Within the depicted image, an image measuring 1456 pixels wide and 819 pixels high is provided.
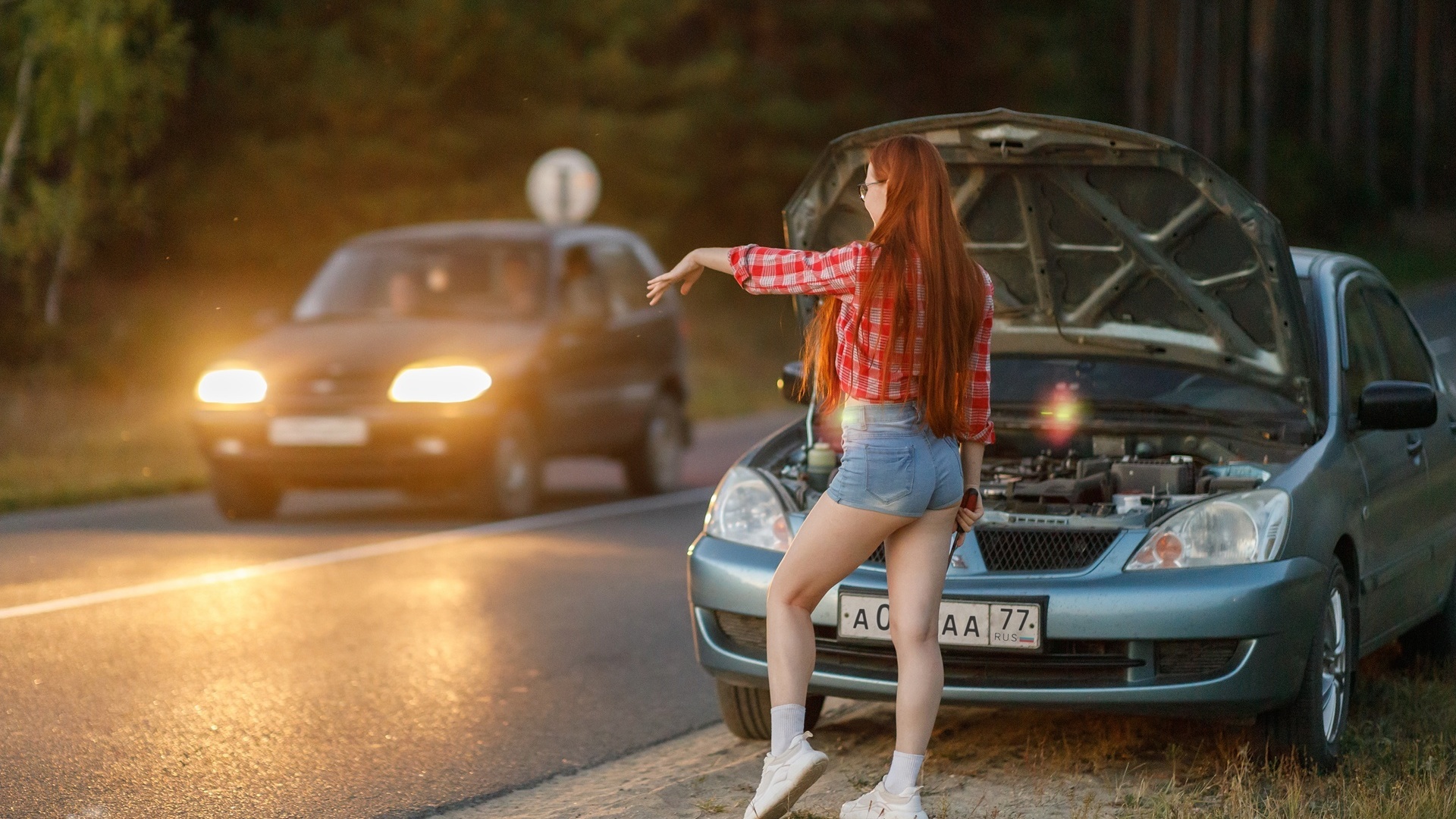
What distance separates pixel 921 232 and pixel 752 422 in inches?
700

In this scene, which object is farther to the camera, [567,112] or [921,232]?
[567,112]

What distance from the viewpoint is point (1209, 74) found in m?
65.7

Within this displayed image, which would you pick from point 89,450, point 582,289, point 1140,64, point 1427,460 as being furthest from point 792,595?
point 1140,64

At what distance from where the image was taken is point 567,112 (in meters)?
32.7

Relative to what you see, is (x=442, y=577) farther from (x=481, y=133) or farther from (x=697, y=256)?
(x=481, y=133)

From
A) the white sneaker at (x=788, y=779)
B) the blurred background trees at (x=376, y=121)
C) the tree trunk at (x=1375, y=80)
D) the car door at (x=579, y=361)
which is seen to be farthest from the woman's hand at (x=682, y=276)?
the tree trunk at (x=1375, y=80)

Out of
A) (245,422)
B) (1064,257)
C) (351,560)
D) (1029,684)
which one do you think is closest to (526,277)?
(245,422)

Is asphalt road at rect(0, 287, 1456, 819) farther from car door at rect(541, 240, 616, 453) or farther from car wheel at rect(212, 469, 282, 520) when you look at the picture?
car door at rect(541, 240, 616, 453)

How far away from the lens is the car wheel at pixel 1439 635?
732cm

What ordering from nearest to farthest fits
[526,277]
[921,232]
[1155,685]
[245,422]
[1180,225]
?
1. [921,232]
2. [1155,685]
3. [1180,225]
4. [245,422]
5. [526,277]

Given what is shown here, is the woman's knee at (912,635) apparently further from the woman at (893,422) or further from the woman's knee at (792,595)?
the woman's knee at (792,595)

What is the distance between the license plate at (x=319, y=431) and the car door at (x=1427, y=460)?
658 cm

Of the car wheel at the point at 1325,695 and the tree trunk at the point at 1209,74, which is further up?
the tree trunk at the point at 1209,74

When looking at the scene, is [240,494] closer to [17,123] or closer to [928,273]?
[928,273]
